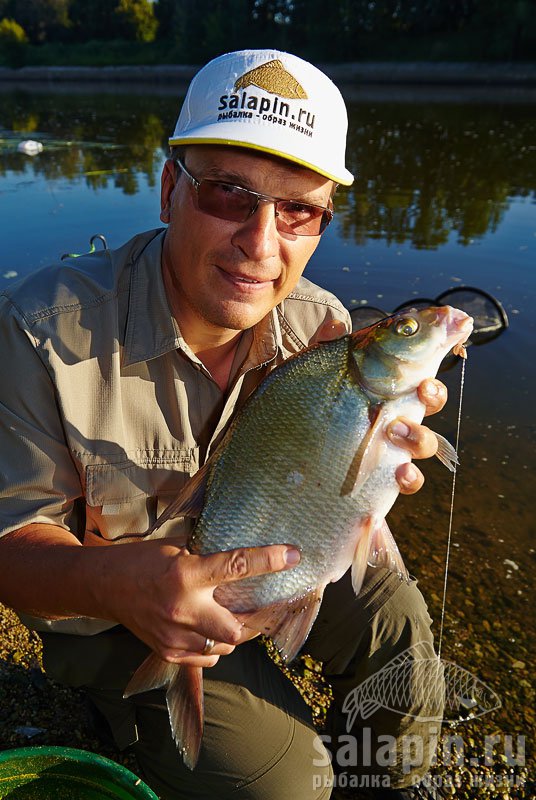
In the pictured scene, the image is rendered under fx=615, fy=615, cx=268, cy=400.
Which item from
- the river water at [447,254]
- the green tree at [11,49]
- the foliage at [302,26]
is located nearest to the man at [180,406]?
the river water at [447,254]

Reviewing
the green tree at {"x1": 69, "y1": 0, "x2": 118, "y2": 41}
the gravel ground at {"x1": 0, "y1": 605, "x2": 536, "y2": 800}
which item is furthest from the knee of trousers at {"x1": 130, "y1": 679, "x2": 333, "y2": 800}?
the green tree at {"x1": 69, "y1": 0, "x2": 118, "y2": 41}

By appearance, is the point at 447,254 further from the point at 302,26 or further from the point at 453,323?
the point at 302,26

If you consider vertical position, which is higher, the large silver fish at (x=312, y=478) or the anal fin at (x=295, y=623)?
Answer: the large silver fish at (x=312, y=478)

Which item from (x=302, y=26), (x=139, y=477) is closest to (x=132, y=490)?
(x=139, y=477)

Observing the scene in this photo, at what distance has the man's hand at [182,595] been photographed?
1.48 meters

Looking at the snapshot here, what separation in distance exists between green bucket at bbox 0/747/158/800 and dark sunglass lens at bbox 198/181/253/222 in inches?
63.2

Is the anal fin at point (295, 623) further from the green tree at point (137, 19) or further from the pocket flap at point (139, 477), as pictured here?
the green tree at point (137, 19)

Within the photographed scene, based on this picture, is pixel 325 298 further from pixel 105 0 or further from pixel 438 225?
pixel 105 0

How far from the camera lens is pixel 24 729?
2252 millimetres

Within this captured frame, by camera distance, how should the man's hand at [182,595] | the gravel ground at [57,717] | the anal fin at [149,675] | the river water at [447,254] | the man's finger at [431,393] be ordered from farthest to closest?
the river water at [447,254] < the gravel ground at [57,717] < the man's finger at [431,393] < the anal fin at [149,675] < the man's hand at [182,595]

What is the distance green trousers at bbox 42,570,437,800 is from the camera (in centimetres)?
187

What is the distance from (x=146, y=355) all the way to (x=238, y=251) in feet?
1.41

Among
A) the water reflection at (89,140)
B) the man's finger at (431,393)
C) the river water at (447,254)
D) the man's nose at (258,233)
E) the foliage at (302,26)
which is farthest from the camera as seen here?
the foliage at (302,26)

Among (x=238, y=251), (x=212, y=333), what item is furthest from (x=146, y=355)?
(x=238, y=251)
